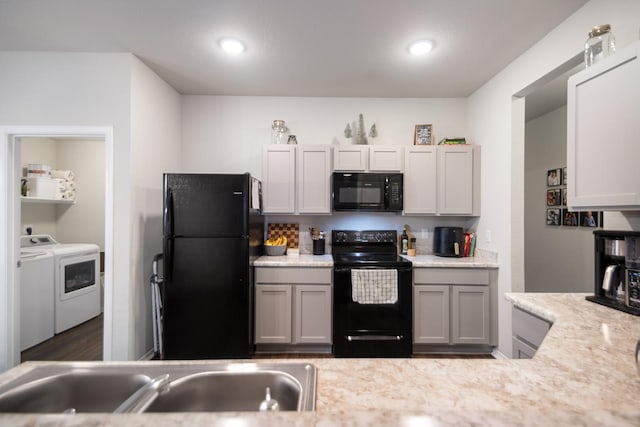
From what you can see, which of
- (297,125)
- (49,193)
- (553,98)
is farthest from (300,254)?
(553,98)

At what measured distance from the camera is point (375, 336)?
2570mm

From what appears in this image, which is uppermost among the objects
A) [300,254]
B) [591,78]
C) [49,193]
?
[591,78]

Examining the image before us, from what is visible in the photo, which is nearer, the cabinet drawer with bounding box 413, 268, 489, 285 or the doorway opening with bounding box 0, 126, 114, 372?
the doorway opening with bounding box 0, 126, 114, 372

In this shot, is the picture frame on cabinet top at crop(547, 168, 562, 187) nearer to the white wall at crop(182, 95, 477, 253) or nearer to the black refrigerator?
the white wall at crop(182, 95, 477, 253)

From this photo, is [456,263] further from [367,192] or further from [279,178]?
[279,178]

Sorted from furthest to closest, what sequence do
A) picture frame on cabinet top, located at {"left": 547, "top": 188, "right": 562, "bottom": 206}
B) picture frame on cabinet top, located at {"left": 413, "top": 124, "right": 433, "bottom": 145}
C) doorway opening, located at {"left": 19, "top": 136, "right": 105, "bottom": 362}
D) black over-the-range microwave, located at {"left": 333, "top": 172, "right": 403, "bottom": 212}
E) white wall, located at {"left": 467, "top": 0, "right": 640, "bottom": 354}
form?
picture frame on cabinet top, located at {"left": 547, "top": 188, "right": 562, "bottom": 206}, picture frame on cabinet top, located at {"left": 413, "top": 124, "right": 433, "bottom": 145}, black over-the-range microwave, located at {"left": 333, "top": 172, "right": 403, "bottom": 212}, doorway opening, located at {"left": 19, "top": 136, "right": 105, "bottom": 362}, white wall, located at {"left": 467, "top": 0, "right": 640, "bottom": 354}

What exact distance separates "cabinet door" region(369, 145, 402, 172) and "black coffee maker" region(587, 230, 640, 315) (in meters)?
1.77

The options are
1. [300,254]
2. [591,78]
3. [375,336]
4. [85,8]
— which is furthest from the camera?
[300,254]

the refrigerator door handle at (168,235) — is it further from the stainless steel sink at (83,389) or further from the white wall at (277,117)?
the stainless steel sink at (83,389)

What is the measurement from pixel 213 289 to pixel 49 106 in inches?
82.0

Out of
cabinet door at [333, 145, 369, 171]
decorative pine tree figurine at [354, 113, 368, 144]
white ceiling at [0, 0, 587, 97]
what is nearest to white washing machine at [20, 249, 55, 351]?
white ceiling at [0, 0, 587, 97]

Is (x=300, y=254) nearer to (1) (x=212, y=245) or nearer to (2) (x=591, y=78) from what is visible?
(1) (x=212, y=245)

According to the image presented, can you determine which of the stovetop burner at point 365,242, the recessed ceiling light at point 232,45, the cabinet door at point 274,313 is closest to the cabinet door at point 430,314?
the stovetop burner at point 365,242

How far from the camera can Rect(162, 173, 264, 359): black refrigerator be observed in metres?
2.40
